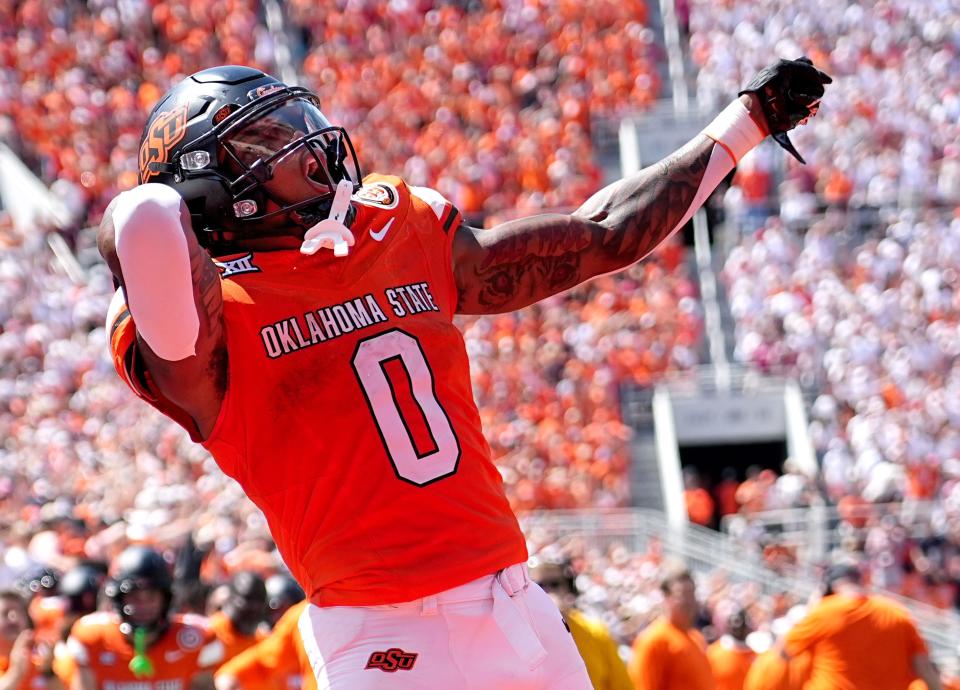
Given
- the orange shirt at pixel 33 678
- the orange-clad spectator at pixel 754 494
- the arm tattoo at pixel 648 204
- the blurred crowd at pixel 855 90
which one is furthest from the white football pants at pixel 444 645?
the blurred crowd at pixel 855 90

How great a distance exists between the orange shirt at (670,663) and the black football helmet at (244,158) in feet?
14.9

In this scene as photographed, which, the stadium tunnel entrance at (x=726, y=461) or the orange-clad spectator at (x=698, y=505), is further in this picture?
the stadium tunnel entrance at (x=726, y=461)

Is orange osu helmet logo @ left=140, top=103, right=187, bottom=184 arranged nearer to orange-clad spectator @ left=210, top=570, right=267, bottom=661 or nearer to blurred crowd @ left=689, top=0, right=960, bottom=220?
orange-clad spectator @ left=210, top=570, right=267, bottom=661

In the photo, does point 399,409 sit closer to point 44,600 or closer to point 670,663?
point 670,663

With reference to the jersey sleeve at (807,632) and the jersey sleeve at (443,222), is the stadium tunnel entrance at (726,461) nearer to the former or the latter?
the jersey sleeve at (807,632)

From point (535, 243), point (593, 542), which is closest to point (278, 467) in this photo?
point (535, 243)

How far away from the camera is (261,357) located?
2672 millimetres

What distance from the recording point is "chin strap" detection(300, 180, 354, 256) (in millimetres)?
2705

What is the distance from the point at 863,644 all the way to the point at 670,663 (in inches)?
33.4

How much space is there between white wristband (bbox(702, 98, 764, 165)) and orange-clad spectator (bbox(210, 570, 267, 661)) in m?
4.36

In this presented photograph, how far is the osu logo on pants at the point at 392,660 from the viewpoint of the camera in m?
2.58

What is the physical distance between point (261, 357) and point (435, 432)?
0.33 metres

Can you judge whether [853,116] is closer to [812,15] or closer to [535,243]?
[812,15]

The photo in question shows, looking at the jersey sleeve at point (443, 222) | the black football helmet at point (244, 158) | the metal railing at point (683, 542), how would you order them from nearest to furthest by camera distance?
the black football helmet at point (244, 158) → the jersey sleeve at point (443, 222) → the metal railing at point (683, 542)
